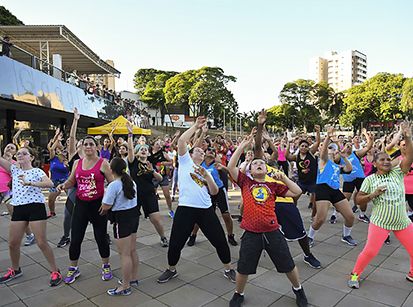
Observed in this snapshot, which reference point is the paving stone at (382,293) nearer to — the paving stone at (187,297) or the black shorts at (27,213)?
the paving stone at (187,297)

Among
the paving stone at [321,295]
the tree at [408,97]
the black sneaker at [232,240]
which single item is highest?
the tree at [408,97]

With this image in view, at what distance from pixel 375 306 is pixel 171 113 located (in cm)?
6262

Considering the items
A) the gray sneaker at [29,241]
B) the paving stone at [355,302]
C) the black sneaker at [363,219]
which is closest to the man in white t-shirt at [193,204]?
the paving stone at [355,302]

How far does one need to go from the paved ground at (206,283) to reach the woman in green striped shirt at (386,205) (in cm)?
37

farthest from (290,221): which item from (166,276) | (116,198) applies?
(116,198)

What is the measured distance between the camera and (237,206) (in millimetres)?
8828

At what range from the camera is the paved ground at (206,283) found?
3.61m

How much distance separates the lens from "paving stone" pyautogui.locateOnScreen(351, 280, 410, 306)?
140 inches

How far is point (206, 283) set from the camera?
409 centimetres

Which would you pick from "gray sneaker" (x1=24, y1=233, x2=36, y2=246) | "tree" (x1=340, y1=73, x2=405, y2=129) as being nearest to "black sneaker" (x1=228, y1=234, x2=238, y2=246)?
"gray sneaker" (x1=24, y1=233, x2=36, y2=246)

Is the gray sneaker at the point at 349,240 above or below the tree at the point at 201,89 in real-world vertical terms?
below

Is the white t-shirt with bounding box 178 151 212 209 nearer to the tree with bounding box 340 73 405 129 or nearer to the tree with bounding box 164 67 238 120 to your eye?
the tree with bounding box 164 67 238 120

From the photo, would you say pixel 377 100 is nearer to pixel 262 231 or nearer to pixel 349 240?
pixel 349 240

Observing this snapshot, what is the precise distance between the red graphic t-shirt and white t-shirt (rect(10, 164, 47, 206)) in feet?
8.73
